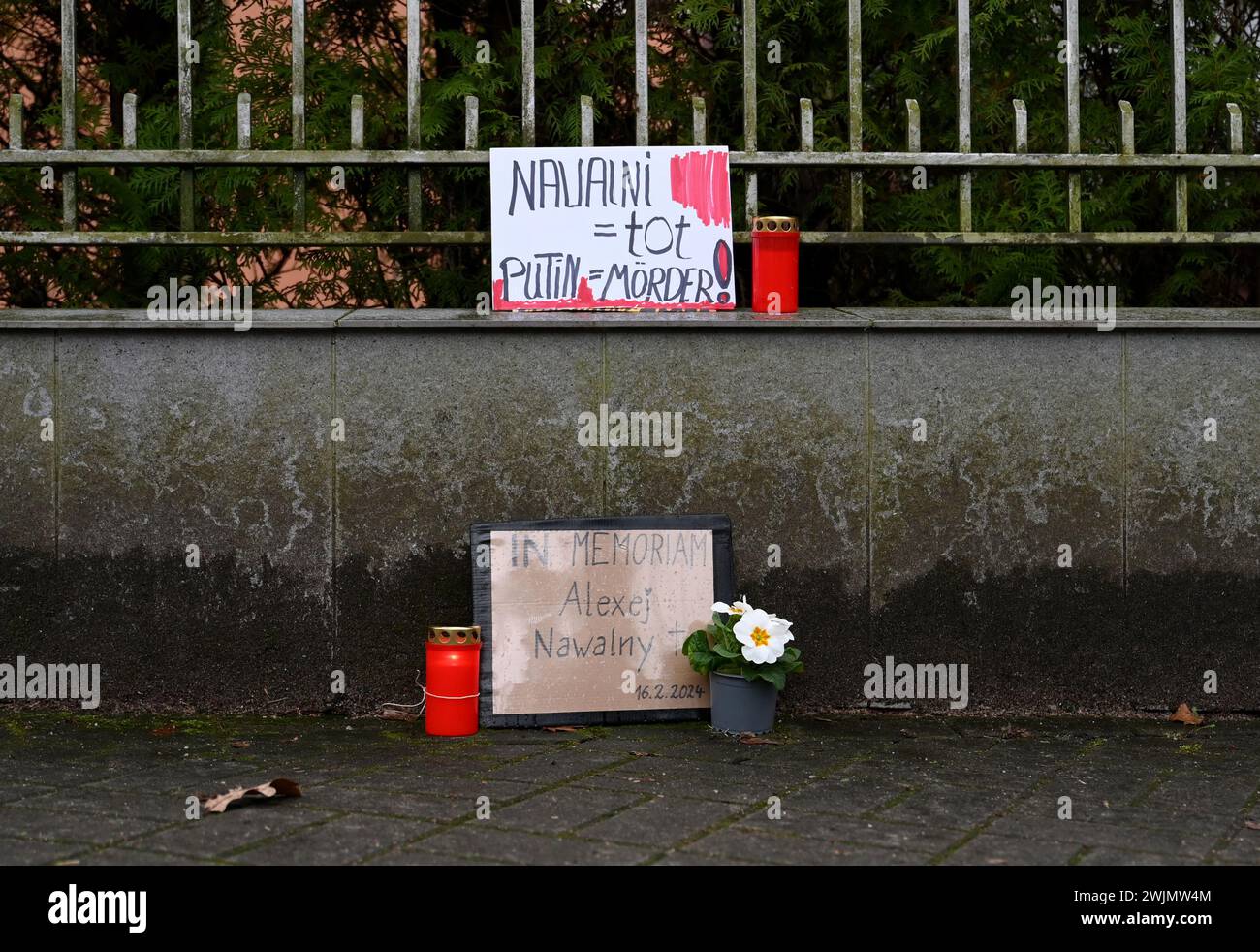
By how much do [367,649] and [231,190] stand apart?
2.19m

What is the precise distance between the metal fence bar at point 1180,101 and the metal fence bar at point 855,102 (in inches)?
54.3

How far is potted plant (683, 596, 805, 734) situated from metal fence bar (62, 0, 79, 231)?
3.21 metres

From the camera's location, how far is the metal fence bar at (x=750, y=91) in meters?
5.82

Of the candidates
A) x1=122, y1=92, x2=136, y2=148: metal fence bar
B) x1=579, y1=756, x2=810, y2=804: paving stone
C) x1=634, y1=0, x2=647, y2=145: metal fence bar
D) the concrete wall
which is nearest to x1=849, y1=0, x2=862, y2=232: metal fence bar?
the concrete wall

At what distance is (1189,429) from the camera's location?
5664 mm

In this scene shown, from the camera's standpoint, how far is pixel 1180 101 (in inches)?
233

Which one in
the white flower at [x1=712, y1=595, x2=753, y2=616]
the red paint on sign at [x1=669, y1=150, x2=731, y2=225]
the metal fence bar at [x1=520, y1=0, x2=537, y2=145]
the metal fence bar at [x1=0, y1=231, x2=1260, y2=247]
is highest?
the metal fence bar at [x1=520, y1=0, x2=537, y2=145]

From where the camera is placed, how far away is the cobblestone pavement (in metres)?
3.68

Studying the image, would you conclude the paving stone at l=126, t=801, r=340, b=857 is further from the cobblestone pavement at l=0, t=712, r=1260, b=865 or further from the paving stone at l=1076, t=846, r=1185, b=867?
the paving stone at l=1076, t=846, r=1185, b=867

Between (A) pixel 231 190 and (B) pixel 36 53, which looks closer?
(A) pixel 231 190

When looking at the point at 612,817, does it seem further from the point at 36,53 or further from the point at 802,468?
the point at 36,53

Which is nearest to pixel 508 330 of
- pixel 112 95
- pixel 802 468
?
pixel 802 468

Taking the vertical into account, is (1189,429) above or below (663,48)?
below

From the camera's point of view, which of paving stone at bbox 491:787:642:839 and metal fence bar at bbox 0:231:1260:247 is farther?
metal fence bar at bbox 0:231:1260:247
